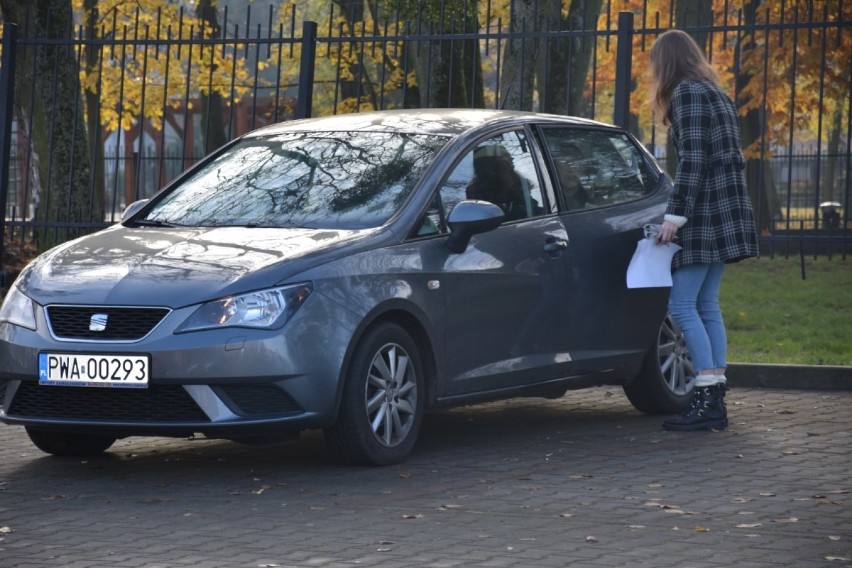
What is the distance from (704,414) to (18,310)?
145 inches

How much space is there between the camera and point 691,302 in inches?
352

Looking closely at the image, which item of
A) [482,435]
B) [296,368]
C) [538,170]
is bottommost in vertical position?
[482,435]

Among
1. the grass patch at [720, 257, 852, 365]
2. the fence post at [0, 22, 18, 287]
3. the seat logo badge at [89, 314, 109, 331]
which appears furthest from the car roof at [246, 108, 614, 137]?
the fence post at [0, 22, 18, 287]

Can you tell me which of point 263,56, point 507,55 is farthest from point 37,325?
point 263,56

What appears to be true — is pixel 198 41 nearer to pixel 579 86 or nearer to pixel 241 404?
pixel 241 404

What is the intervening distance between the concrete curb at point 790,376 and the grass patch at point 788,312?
2.80 ft

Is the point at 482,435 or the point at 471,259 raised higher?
the point at 471,259

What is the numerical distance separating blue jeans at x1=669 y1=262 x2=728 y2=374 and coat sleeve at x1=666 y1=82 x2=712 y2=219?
341 millimetres

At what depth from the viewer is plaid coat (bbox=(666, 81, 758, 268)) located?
8.79 metres

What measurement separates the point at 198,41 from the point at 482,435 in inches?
187

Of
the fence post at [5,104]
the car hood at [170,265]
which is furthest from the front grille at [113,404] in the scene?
the fence post at [5,104]

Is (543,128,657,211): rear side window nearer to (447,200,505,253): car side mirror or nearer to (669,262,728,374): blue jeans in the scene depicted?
(669,262,728,374): blue jeans

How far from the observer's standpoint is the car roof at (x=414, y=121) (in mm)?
8438

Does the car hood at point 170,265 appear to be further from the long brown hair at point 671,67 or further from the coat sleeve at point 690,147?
the long brown hair at point 671,67
